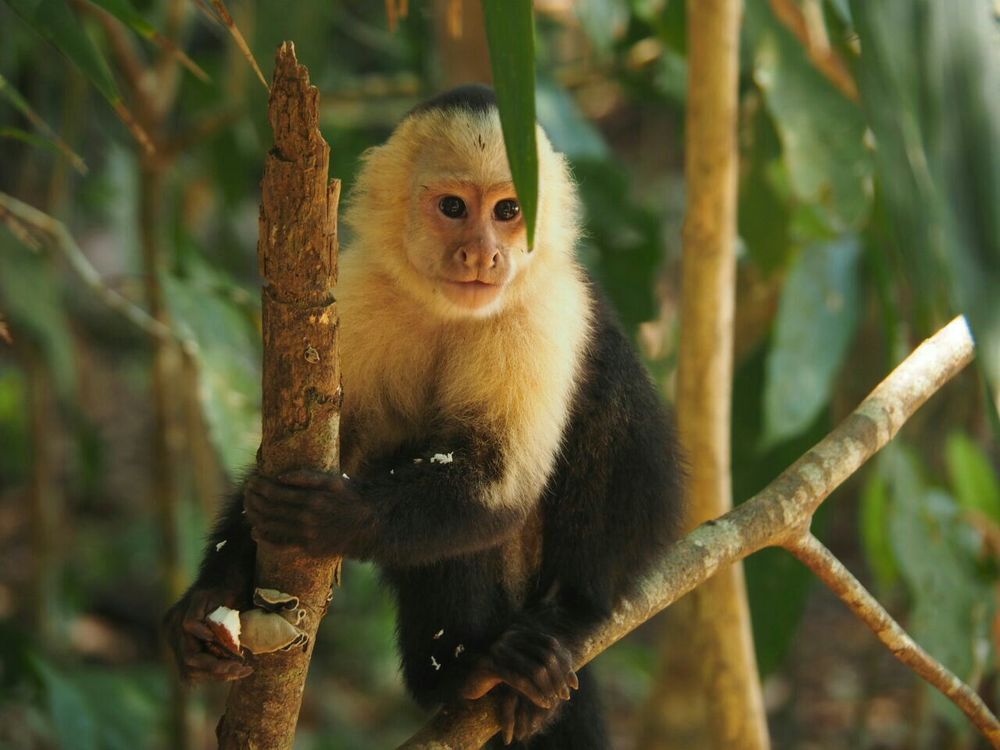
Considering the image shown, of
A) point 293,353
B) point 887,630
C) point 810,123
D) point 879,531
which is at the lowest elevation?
point 879,531

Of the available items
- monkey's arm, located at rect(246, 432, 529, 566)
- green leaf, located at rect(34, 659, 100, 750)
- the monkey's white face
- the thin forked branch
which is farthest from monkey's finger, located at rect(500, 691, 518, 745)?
green leaf, located at rect(34, 659, 100, 750)

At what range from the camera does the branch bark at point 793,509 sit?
1695 mm

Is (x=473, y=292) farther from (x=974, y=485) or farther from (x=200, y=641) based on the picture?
(x=974, y=485)

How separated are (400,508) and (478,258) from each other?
43cm

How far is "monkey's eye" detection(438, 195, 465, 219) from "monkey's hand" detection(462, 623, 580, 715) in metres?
0.69

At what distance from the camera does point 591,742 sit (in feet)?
6.26

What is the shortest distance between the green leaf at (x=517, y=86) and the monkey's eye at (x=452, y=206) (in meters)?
0.89

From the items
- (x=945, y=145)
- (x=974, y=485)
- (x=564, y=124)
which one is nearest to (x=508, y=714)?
(x=945, y=145)

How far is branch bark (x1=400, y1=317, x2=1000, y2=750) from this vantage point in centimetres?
170

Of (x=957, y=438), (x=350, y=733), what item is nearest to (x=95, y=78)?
(x=957, y=438)

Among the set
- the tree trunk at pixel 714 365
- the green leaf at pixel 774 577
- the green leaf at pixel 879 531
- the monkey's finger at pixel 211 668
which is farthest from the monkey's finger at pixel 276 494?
the green leaf at pixel 879 531

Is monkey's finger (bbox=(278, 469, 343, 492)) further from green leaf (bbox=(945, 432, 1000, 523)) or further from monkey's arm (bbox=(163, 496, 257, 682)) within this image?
green leaf (bbox=(945, 432, 1000, 523))

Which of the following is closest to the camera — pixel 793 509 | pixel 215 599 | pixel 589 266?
Answer: pixel 215 599

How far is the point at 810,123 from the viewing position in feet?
7.52
